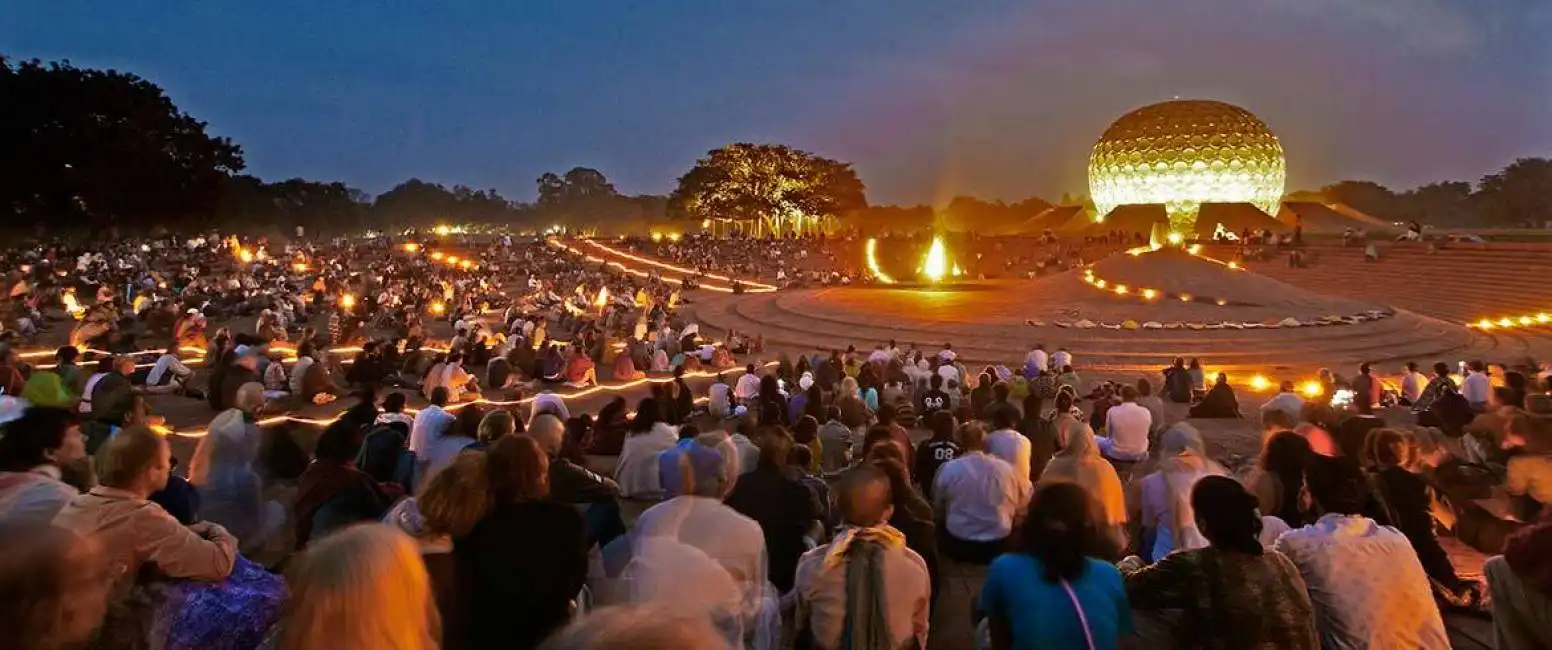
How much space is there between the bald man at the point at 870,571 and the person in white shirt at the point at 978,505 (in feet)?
5.94

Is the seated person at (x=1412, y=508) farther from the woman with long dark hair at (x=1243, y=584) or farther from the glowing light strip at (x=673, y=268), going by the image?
the glowing light strip at (x=673, y=268)

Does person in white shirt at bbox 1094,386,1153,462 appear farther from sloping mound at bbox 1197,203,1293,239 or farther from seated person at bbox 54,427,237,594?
sloping mound at bbox 1197,203,1293,239

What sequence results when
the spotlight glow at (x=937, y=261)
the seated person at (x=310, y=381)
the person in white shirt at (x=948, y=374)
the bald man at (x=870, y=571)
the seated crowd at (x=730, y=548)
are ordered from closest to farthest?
the seated crowd at (x=730, y=548) → the bald man at (x=870, y=571) → the seated person at (x=310, y=381) → the person in white shirt at (x=948, y=374) → the spotlight glow at (x=937, y=261)

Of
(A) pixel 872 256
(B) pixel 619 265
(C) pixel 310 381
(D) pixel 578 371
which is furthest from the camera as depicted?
(A) pixel 872 256

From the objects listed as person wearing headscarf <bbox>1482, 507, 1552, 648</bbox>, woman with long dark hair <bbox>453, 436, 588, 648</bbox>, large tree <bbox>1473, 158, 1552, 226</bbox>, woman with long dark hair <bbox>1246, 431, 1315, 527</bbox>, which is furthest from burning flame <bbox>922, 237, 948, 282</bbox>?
large tree <bbox>1473, 158, 1552, 226</bbox>

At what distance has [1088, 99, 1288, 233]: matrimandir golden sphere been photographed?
42.5 meters

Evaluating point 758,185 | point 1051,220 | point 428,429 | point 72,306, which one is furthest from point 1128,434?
point 758,185

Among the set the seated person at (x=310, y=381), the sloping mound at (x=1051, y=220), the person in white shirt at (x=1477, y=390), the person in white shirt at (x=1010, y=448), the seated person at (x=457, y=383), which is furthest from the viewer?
the sloping mound at (x=1051, y=220)

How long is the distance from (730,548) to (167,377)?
1343 centimetres

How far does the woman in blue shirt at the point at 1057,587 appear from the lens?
308 centimetres

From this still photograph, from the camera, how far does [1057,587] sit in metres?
3.11

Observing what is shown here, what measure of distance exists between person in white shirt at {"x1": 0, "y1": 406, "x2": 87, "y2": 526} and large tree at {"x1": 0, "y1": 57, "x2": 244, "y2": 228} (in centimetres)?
4682

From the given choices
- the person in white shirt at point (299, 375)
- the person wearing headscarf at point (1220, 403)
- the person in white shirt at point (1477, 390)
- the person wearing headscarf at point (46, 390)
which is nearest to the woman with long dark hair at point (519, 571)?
the person wearing headscarf at point (46, 390)

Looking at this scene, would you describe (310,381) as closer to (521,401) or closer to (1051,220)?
(521,401)
